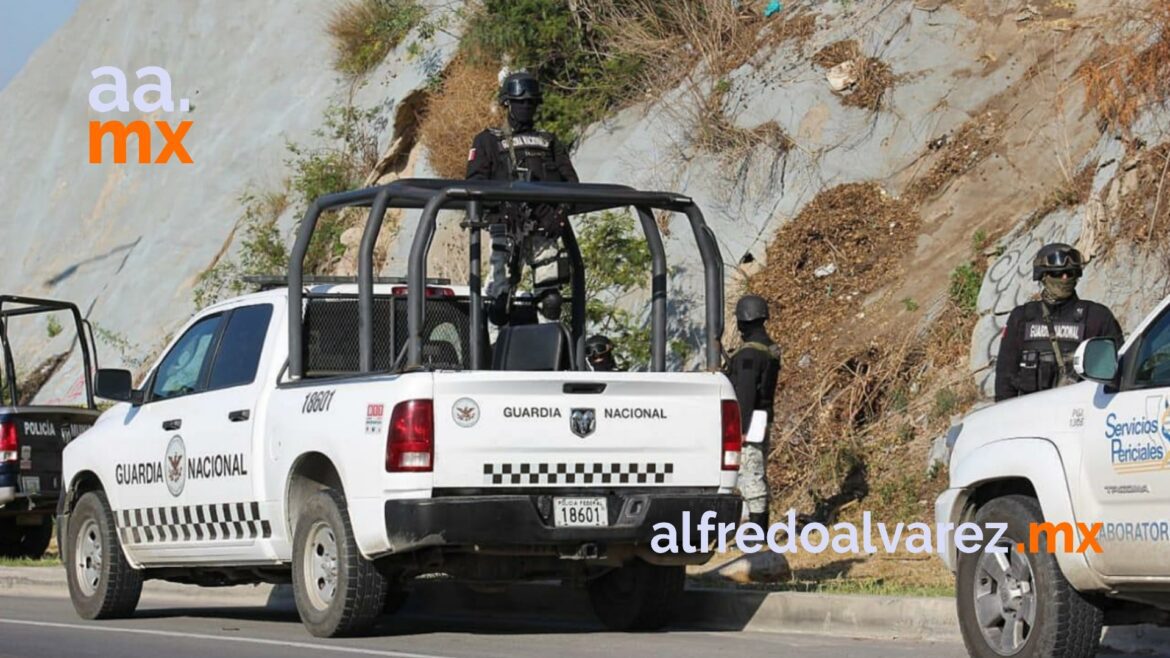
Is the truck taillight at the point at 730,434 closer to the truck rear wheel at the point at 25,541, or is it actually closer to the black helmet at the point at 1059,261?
the black helmet at the point at 1059,261

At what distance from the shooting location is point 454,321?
11367 millimetres

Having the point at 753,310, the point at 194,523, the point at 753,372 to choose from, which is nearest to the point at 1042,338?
the point at 753,372

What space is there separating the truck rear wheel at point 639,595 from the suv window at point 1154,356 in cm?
360

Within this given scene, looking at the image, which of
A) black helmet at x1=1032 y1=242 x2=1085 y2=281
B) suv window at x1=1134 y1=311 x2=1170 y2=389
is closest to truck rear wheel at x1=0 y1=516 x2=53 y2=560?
black helmet at x1=1032 y1=242 x2=1085 y2=281

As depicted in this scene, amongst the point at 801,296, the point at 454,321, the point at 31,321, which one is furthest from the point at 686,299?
the point at 31,321

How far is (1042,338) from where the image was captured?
420 inches

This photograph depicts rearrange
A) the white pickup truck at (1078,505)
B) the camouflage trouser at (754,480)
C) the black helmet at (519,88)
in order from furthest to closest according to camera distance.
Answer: the camouflage trouser at (754,480) < the black helmet at (519,88) < the white pickup truck at (1078,505)

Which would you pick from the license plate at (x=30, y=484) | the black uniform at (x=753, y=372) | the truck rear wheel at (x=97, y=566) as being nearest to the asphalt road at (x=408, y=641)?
the truck rear wheel at (x=97, y=566)

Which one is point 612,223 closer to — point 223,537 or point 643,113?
point 643,113

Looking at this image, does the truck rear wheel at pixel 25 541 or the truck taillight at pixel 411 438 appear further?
the truck rear wheel at pixel 25 541

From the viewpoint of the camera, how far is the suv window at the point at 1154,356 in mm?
7734

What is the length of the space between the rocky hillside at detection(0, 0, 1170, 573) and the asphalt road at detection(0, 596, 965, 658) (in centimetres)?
492

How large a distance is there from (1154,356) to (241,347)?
17.9ft

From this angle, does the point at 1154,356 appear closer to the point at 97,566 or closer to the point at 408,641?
the point at 408,641
